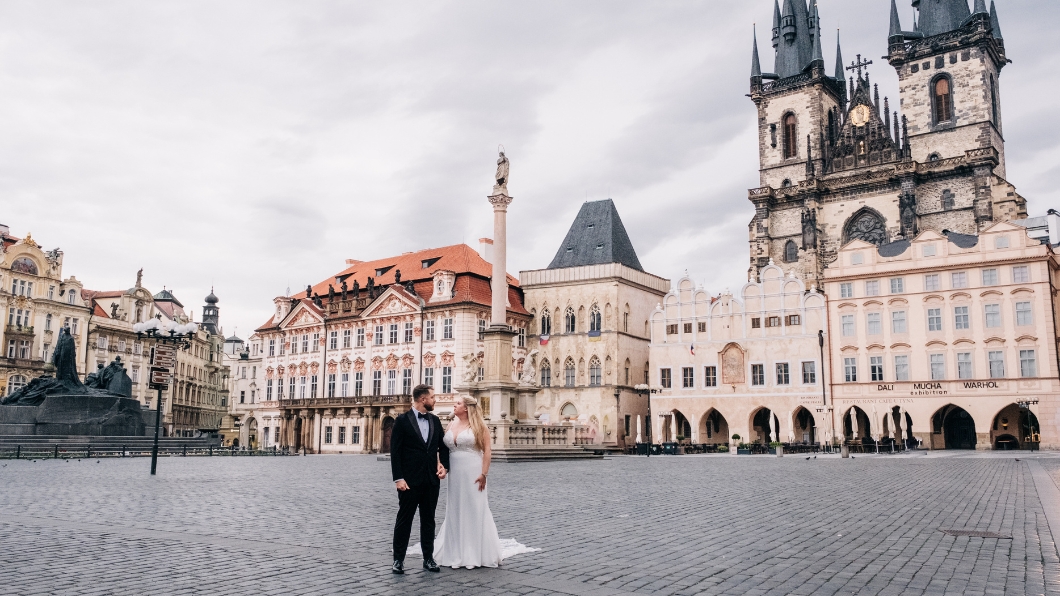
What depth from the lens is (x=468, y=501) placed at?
28.3 feet

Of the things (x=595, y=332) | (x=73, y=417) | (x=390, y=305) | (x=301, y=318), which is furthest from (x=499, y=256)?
(x=301, y=318)

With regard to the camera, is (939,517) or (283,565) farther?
(939,517)

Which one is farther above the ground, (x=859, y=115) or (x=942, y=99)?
(x=942, y=99)

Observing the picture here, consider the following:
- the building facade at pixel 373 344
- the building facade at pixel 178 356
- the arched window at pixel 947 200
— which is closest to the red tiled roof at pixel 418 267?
the building facade at pixel 373 344

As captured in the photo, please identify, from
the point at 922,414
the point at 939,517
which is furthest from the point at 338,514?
the point at 922,414

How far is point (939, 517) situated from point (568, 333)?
52.2 m

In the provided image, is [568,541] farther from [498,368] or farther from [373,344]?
[373,344]

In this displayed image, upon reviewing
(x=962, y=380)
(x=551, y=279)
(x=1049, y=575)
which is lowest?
(x=1049, y=575)

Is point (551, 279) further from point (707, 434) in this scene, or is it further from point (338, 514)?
point (338, 514)

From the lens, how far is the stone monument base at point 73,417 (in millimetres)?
35469

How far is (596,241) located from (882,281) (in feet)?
69.9

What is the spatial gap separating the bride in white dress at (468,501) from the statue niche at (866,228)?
2459 inches

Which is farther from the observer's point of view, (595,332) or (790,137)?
(790,137)

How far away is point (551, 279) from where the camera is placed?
66.4 metres
